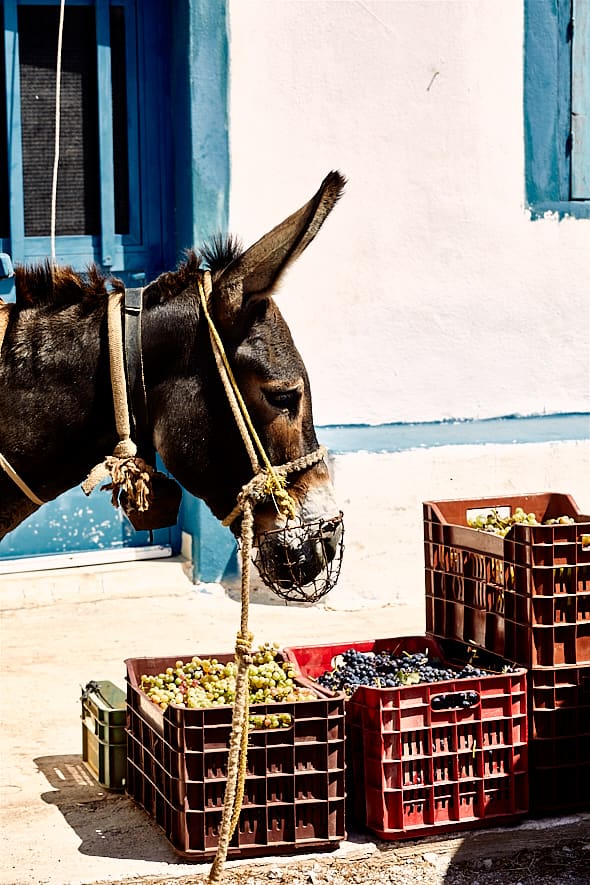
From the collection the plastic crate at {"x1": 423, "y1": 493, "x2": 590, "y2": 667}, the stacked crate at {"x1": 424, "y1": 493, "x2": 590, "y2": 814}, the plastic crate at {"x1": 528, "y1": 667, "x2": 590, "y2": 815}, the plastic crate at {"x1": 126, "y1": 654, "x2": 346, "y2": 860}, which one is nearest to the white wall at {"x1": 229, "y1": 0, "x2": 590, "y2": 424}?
the plastic crate at {"x1": 423, "y1": 493, "x2": 590, "y2": 667}

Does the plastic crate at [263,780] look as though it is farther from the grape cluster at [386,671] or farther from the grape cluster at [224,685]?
the grape cluster at [386,671]

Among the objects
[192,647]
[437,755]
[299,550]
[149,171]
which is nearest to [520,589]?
[437,755]

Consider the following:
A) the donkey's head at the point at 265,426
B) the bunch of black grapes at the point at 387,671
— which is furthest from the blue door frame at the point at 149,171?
the donkey's head at the point at 265,426

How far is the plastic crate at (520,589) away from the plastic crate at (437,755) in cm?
18

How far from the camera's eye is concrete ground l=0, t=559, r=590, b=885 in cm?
422

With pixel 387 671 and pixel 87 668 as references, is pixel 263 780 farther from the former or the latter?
pixel 87 668

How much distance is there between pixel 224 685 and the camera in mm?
4352

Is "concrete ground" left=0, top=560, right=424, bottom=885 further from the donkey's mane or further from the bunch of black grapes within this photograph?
the donkey's mane

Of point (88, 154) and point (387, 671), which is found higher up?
point (88, 154)

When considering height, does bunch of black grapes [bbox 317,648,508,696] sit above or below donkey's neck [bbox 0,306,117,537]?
below

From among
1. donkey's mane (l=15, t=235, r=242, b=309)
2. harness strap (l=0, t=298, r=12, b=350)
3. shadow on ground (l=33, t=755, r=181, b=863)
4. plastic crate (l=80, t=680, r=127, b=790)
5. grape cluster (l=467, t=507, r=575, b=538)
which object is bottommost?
shadow on ground (l=33, t=755, r=181, b=863)

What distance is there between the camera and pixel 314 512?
3625 mm

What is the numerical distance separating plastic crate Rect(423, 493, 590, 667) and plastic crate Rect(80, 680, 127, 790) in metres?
1.25

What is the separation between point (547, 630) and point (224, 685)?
1.09 m
